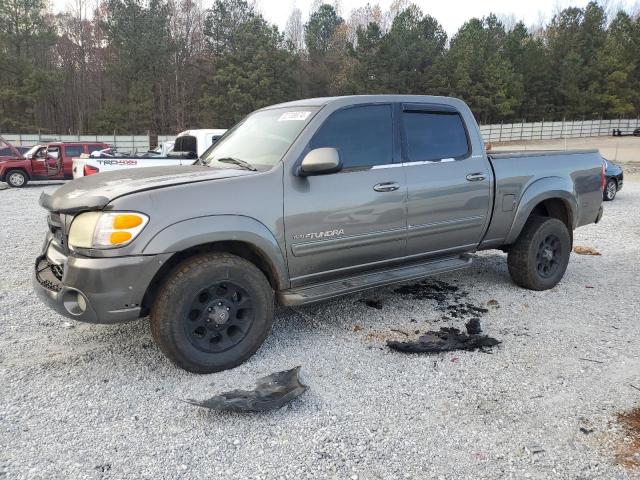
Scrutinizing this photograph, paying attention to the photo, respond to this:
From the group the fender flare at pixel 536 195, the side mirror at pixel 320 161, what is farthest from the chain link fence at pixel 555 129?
the side mirror at pixel 320 161

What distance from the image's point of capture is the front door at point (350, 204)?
3.55 meters

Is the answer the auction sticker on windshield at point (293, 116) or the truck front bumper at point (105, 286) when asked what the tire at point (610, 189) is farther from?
the truck front bumper at point (105, 286)

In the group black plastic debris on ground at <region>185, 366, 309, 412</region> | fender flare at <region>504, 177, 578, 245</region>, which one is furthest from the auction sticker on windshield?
fender flare at <region>504, 177, 578, 245</region>

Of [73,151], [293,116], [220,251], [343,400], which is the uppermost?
[73,151]

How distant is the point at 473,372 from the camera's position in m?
3.43

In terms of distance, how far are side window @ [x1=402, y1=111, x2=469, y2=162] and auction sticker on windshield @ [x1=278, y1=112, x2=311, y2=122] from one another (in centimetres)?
90

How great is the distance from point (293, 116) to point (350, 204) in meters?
0.90

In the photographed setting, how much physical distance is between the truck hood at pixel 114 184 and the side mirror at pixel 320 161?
1.29ft

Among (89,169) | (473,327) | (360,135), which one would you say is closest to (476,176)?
(360,135)

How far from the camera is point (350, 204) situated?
3.71m

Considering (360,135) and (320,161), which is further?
(360,135)

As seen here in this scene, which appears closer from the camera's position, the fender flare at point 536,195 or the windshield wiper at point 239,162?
the windshield wiper at point 239,162

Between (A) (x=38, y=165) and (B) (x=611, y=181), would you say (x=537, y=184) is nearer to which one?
(B) (x=611, y=181)

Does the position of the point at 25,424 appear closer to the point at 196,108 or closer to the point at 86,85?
the point at 196,108
